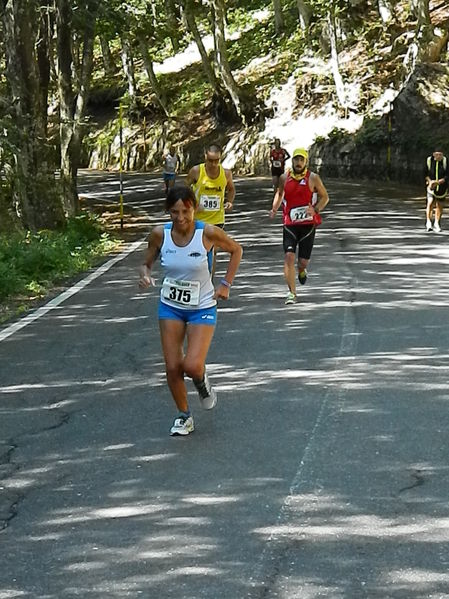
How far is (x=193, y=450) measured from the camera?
24.2ft

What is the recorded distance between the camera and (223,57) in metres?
45.0

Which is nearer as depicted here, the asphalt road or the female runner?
the asphalt road

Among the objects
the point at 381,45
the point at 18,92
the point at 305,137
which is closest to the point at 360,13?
the point at 381,45

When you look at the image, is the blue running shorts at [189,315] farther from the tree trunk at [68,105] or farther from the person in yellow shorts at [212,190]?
the tree trunk at [68,105]

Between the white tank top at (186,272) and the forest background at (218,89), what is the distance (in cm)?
864

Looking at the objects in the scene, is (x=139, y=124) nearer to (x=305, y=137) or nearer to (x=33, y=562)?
(x=305, y=137)

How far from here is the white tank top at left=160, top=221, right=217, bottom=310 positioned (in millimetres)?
7766

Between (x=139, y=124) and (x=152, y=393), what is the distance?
46.9m

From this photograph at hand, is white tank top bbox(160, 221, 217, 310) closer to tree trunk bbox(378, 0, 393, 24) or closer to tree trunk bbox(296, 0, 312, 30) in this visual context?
tree trunk bbox(378, 0, 393, 24)

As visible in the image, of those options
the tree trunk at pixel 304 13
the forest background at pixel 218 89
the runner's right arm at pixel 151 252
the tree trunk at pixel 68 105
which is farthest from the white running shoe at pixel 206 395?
the tree trunk at pixel 304 13

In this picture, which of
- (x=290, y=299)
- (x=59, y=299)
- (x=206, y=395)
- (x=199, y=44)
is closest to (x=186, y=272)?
(x=206, y=395)

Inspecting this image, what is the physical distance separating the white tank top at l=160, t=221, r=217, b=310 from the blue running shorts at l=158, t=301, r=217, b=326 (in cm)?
3

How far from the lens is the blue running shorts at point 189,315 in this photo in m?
7.84

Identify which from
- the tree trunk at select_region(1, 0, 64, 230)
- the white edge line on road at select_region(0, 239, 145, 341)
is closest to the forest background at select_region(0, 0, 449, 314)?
the tree trunk at select_region(1, 0, 64, 230)
